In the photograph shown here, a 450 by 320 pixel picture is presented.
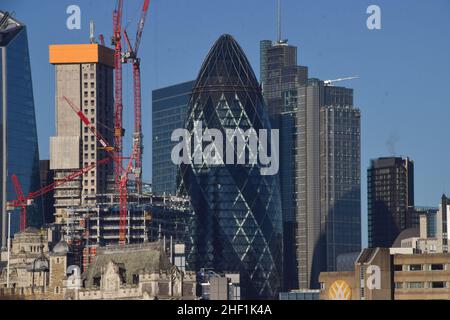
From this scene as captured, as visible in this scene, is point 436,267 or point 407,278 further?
point 436,267

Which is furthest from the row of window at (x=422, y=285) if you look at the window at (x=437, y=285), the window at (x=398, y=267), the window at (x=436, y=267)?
the window at (x=398, y=267)

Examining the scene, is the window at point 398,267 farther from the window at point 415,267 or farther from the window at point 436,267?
the window at point 436,267

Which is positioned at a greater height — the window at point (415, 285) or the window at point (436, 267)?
the window at point (436, 267)

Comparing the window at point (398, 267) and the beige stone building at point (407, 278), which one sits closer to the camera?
the beige stone building at point (407, 278)

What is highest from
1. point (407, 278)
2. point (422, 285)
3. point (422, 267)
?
point (422, 267)

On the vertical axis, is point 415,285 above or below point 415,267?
below

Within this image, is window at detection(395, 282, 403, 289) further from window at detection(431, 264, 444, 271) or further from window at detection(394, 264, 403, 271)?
window at detection(431, 264, 444, 271)

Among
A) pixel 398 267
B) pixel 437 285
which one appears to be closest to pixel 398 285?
pixel 398 267

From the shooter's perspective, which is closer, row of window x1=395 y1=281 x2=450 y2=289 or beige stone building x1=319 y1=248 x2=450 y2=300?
beige stone building x1=319 y1=248 x2=450 y2=300

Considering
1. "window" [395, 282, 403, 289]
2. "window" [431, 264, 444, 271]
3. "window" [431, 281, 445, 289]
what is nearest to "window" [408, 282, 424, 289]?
"window" [395, 282, 403, 289]

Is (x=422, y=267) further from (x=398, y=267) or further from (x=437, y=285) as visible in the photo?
(x=437, y=285)

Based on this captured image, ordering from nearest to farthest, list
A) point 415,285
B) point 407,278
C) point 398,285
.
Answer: point 415,285 → point 398,285 → point 407,278

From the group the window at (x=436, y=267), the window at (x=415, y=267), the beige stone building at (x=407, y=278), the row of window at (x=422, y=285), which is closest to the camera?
the beige stone building at (x=407, y=278)
